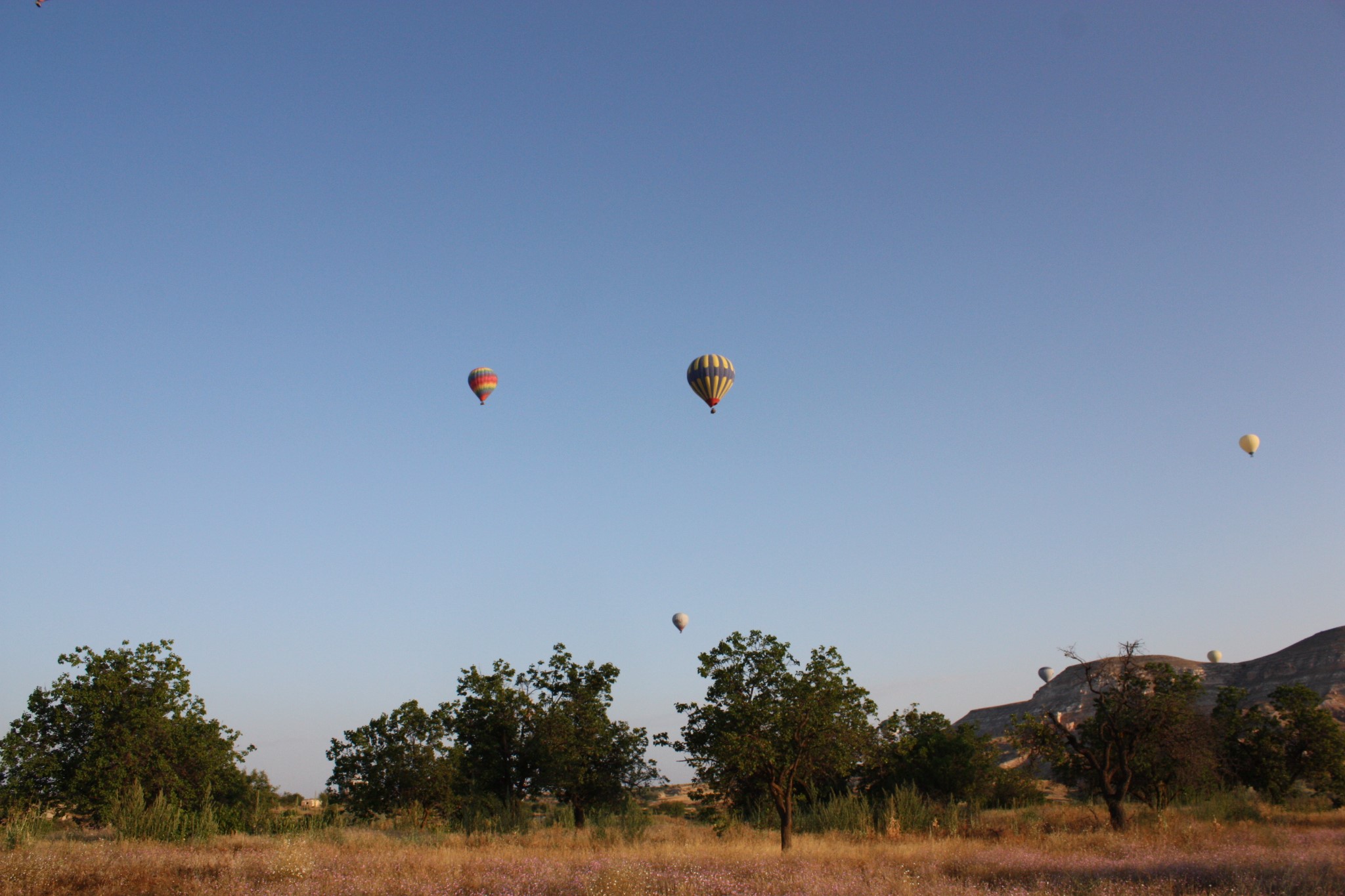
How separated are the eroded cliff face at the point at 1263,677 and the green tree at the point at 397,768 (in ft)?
167

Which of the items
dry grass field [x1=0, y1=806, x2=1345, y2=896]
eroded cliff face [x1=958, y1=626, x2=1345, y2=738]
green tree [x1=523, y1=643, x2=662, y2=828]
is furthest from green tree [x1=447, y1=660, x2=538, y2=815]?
eroded cliff face [x1=958, y1=626, x2=1345, y2=738]

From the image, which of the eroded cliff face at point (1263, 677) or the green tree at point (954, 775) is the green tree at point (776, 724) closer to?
the green tree at point (954, 775)

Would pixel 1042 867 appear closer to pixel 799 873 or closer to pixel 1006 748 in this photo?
pixel 799 873

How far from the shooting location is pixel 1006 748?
3391 inches

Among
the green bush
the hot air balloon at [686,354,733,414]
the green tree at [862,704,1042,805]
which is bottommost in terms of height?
the green tree at [862,704,1042,805]

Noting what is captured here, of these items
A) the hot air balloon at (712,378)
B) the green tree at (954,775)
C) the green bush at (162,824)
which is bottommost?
the green tree at (954,775)

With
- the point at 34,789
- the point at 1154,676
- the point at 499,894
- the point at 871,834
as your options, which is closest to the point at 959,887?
the point at 499,894

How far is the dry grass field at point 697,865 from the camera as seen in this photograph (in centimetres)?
1511

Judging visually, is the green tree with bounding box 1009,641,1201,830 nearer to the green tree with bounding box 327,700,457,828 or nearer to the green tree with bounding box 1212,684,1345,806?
the green tree with bounding box 1212,684,1345,806

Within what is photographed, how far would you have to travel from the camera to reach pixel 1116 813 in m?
29.1

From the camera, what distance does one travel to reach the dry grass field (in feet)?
49.6

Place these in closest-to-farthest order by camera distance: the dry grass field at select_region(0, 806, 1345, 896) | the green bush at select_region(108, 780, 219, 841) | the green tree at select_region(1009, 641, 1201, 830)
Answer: the dry grass field at select_region(0, 806, 1345, 896), the green bush at select_region(108, 780, 219, 841), the green tree at select_region(1009, 641, 1201, 830)

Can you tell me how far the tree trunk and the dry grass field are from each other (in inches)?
43.3

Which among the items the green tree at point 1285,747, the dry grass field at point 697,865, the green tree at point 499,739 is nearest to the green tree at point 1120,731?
the dry grass field at point 697,865
